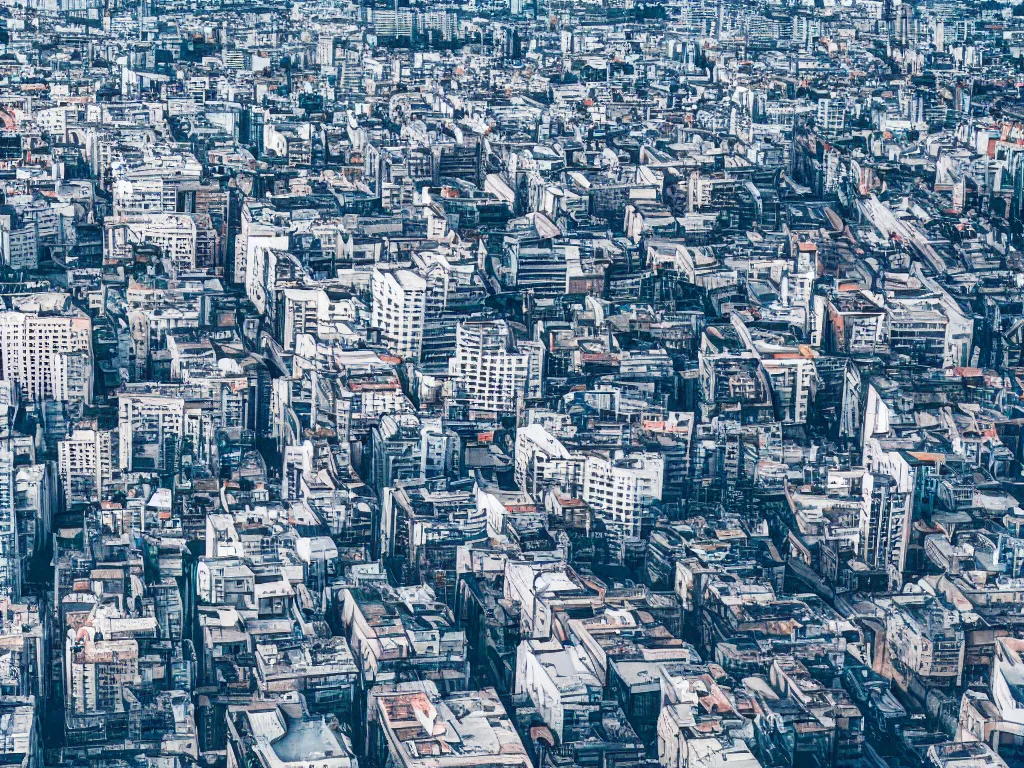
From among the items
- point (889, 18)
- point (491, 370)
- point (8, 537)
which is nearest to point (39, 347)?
point (491, 370)

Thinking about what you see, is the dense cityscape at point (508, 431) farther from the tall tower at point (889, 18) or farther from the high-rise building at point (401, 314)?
the tall tower at point (889, 18)

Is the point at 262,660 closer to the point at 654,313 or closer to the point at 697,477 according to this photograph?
the point at 697,477

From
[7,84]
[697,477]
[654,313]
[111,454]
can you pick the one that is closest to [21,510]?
[111,454]

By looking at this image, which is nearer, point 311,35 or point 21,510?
point 21,510

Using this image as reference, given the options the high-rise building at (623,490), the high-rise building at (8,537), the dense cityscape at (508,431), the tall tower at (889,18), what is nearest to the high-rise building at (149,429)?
the dense cityscape at (508,431)

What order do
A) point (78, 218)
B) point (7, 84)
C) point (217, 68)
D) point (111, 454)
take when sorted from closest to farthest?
1. point (111, 454)
2. point (78, 218)
3. point (7, 84)
4. point (217, 68)

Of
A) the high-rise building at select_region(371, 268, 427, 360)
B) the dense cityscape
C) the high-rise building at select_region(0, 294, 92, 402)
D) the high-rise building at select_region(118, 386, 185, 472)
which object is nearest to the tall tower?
the dense cityscape

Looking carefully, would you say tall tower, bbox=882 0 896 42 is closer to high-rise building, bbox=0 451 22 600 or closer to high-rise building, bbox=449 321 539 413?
high-rise building, bbox=449 321 539 413

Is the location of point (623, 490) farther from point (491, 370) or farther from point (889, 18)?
point (889, 18)
